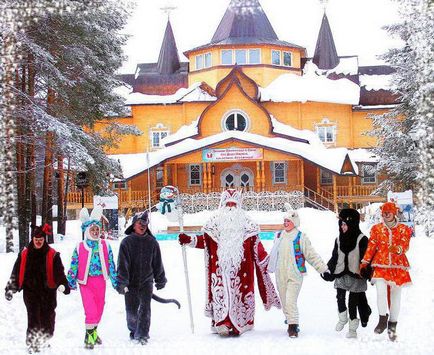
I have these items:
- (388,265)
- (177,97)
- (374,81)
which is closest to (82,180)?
(388,265)

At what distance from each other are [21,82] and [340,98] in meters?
22.8

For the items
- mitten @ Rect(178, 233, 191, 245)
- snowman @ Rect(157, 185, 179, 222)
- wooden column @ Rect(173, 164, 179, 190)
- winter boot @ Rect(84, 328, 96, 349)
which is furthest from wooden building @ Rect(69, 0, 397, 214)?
winter boot @ Rect(84, 328, 96, 349)

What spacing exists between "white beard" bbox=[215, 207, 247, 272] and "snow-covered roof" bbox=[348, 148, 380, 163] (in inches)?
1043

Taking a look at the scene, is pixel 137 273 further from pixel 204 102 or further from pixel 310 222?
pixel 204 102

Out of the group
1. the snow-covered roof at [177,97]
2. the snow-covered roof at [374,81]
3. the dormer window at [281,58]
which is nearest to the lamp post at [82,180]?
the snow-covered roof at [177,97]

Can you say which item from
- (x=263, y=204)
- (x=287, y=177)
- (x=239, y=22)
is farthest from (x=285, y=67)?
(x=263, y=204)

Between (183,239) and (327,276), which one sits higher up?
(183,239)

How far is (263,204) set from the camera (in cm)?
2988

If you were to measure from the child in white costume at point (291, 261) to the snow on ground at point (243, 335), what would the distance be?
0.44 metres

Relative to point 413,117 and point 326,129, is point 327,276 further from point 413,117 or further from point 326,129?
point 326,129

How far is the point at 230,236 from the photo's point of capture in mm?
8727

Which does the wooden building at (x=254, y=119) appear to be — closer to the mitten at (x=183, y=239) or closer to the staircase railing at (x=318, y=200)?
the staircase railing at (x=318, y=200)

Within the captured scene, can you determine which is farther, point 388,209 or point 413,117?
point 413,117

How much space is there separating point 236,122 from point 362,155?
21.3ft
